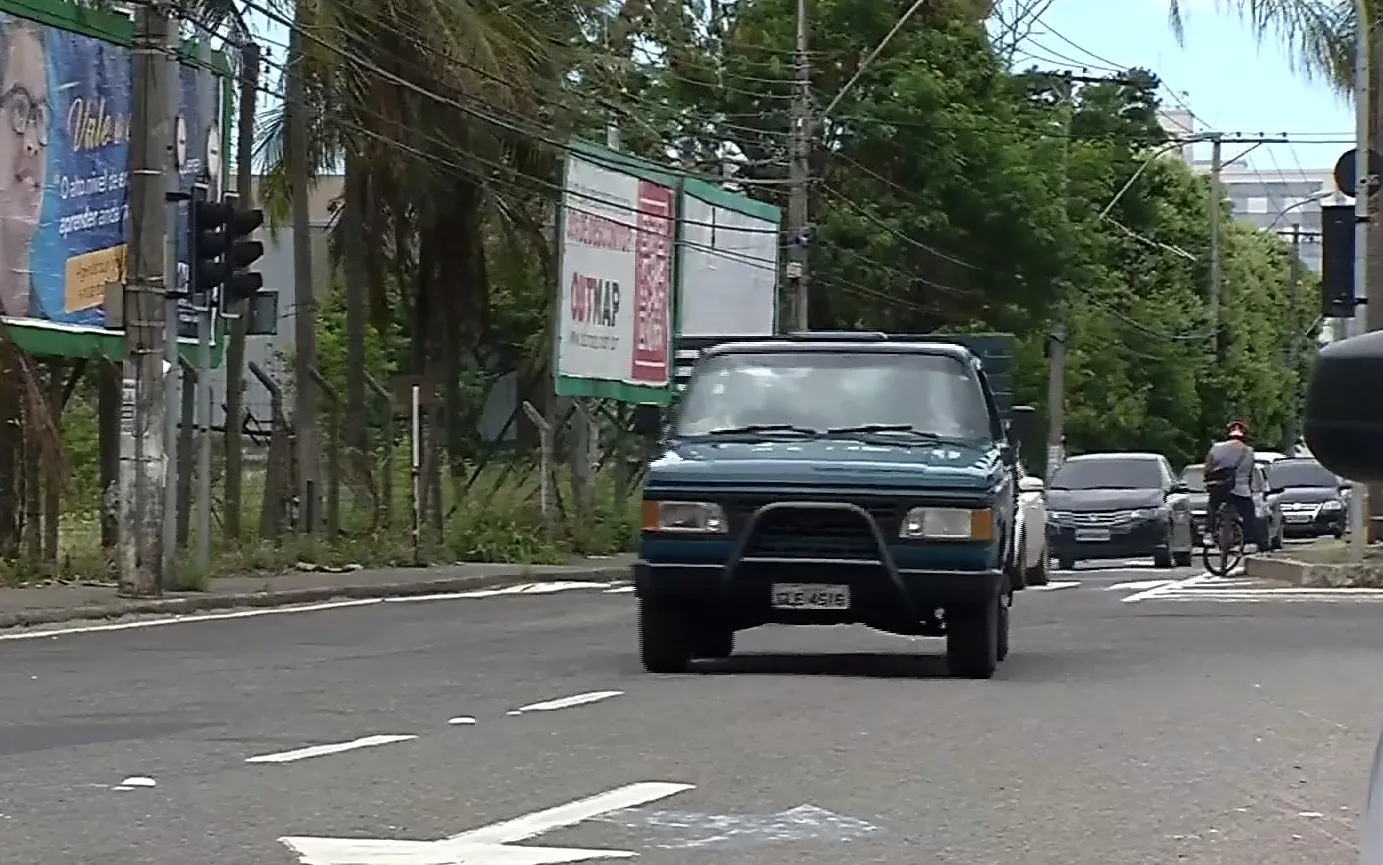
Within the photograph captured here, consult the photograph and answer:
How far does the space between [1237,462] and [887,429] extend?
15.9m

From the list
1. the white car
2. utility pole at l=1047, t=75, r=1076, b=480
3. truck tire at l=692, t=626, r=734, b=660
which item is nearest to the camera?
truck tire at l=692, t=626, r=734, b=660

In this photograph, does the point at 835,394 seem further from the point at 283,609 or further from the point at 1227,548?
the point at 1227,548

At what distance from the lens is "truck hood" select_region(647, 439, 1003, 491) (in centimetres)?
1290

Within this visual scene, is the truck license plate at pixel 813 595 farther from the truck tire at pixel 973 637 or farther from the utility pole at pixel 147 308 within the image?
the utility pole at pixel 147 308

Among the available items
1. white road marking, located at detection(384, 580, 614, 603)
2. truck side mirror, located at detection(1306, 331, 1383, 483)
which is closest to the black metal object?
truck side mirror, located at detection(1306, 331, 1383, 483)

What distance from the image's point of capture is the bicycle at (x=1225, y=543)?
2844 centimetres

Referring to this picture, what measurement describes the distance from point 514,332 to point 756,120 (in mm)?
5738

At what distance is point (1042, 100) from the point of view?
171ft

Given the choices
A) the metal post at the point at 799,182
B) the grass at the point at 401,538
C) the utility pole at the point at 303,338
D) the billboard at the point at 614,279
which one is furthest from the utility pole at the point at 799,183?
the utility pole at the point at 303,338

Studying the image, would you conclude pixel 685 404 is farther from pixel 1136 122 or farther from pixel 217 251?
pixel 1136 122

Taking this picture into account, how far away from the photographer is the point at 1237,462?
94.9ft

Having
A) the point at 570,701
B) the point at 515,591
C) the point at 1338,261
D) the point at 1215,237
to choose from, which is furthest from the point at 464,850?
the point at 1215,237

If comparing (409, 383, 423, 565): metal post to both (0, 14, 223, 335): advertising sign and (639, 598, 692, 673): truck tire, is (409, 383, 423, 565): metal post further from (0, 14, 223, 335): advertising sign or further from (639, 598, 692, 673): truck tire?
(639, 598, 692, 673): truck tire

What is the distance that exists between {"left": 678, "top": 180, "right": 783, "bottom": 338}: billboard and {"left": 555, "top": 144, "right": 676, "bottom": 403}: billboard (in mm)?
651
